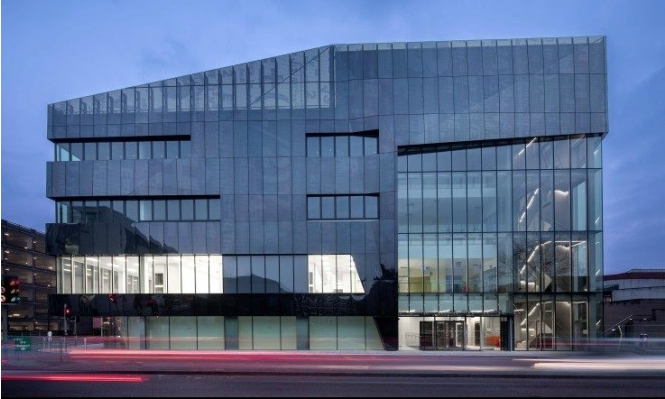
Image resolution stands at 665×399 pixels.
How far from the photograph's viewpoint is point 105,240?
129ft

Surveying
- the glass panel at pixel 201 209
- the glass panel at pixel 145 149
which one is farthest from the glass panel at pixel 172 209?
the glass panel at pixel 145 149

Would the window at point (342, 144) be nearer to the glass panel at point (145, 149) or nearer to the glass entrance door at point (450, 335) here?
the glass panel at point (145, 149)

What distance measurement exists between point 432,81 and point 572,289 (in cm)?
1652

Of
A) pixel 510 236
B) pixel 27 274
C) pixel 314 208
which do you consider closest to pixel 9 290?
pixel 314 208

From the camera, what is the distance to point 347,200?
3853cm

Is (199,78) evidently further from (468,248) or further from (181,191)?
(468,248)

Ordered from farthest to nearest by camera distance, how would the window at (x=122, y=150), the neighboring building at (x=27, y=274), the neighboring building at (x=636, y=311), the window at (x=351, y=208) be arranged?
the neighboring building at (x=27, y=274), the neighboring building at (x=636, y=311), the window at (x=122, y=150), the window at (x=351, y=208)

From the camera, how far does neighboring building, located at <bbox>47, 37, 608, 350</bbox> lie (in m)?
37.3

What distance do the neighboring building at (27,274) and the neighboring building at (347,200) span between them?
6244 centimetres

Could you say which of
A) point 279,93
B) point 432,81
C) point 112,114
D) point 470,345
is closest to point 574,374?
point 470,345

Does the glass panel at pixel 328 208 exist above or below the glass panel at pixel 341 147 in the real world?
below

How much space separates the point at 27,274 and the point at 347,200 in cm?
8418

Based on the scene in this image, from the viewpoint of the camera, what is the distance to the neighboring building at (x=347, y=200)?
3728 cm

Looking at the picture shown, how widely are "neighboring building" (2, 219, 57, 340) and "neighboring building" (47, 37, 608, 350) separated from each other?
62.4 m
